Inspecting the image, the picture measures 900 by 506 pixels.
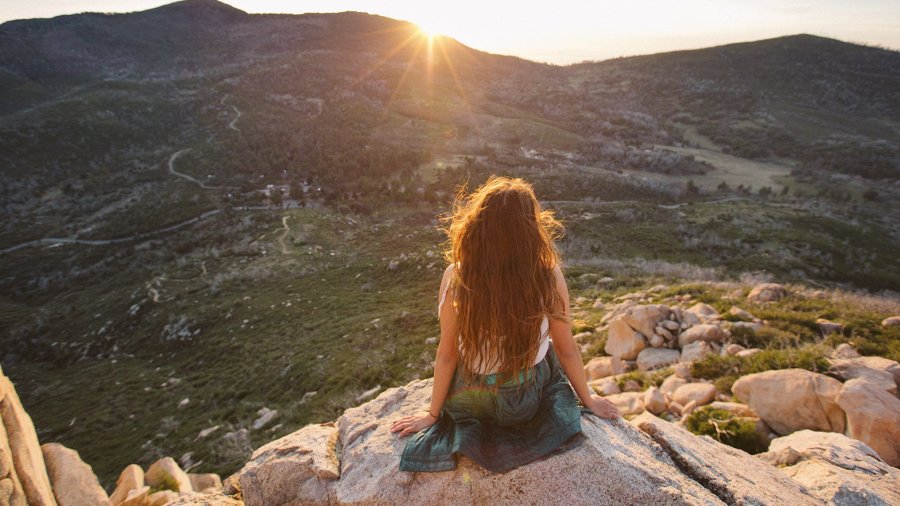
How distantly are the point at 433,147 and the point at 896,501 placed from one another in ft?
180

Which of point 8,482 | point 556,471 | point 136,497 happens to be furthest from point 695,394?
point 136,497

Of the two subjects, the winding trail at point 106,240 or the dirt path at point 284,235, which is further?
the winding trail at point 106,240

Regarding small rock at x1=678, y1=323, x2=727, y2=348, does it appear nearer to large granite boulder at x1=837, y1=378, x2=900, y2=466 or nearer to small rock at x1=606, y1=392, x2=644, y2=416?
small rock at x1=606, y1=392, x2=644, y2=416

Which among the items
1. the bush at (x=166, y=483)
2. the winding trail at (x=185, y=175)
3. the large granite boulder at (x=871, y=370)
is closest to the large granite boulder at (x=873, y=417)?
the large granite boulder at (x=871, y=370)

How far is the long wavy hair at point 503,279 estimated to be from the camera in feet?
10.9

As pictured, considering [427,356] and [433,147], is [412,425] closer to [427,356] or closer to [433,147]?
[427,356]

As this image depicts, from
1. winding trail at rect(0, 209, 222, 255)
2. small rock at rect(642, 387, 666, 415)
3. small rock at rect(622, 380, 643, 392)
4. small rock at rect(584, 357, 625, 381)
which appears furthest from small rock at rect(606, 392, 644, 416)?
winding trail at rect(0, 209, 222, 255)

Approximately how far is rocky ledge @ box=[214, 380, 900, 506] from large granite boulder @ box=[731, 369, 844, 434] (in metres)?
0.57

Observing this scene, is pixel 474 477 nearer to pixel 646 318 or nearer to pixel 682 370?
pixel 682 370

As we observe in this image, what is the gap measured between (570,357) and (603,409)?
2.13 ft

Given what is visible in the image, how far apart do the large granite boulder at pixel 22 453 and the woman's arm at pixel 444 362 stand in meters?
4.09

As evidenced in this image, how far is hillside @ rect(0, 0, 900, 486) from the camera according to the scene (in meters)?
15.5

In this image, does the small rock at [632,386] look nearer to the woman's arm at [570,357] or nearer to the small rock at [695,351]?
the small rock at [695,351]

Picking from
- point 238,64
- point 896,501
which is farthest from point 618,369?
point 238,64
